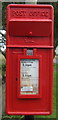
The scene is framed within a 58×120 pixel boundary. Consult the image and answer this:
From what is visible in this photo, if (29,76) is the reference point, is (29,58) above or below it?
above

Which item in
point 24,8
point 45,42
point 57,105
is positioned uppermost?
point 24,8

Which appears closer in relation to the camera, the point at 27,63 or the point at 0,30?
the point at 27,63

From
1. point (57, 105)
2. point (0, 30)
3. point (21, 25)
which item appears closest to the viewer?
point (21, 25)

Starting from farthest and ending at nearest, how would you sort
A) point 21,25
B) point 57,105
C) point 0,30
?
1. point 0,30
2. point 57,105
3. point 21,25

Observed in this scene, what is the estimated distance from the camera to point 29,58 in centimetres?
466

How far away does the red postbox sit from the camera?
462 cm

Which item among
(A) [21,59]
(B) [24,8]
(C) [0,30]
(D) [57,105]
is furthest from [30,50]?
(C) [0,30]

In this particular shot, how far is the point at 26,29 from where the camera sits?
4625 millimetres

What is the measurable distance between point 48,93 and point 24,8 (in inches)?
47.5

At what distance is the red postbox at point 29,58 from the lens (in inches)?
182

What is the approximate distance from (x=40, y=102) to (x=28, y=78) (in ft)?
1.23

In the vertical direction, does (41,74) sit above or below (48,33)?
below

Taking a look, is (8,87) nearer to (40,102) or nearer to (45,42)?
(40,102)

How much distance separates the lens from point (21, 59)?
4660 mm
